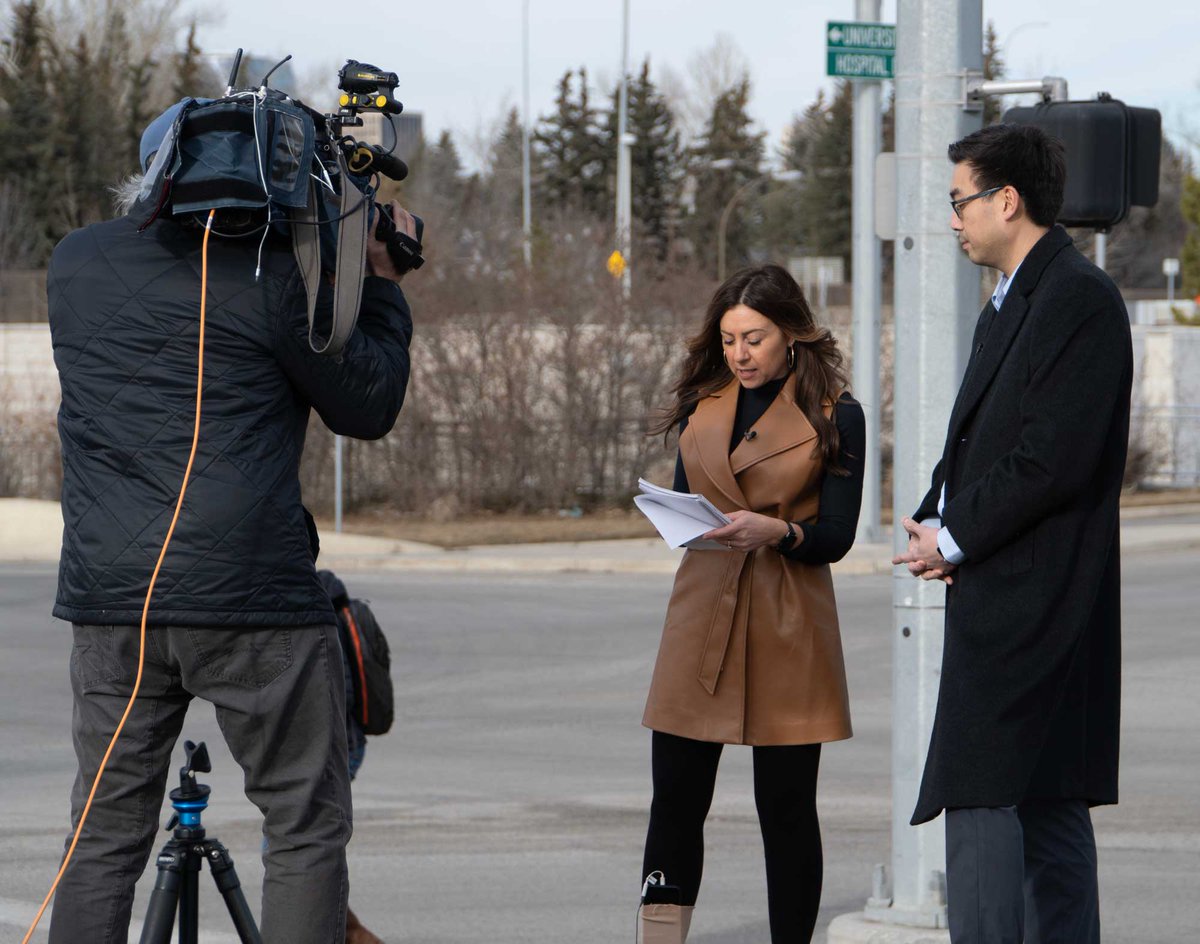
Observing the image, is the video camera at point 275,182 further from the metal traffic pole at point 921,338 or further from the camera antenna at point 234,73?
the metal traffic pole at point 921,338

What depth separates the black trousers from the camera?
154 inches

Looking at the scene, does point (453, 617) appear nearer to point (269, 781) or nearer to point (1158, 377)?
point (269, 781)

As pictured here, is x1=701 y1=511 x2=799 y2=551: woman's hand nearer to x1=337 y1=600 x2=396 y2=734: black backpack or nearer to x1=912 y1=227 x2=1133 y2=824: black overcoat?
x1=912 y1=227 x2=1133 y2=824: black overcoat

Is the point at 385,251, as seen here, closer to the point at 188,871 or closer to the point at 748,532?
the point at 748,532

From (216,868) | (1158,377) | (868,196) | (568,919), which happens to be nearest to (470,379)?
(868,196)

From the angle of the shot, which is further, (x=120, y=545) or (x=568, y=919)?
(x=568, y=919)

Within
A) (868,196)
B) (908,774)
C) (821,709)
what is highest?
(868,196)

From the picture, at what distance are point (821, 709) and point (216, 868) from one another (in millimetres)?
1599

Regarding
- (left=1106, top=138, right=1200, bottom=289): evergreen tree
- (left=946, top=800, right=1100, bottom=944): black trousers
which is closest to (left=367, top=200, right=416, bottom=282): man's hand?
(left=946, top=800, right=1100, bottom=944): black trousers

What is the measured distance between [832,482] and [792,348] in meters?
0.39

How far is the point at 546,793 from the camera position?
7.83 meters

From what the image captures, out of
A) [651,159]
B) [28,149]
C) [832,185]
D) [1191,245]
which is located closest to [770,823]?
[1191,245]

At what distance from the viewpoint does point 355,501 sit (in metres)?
23.0

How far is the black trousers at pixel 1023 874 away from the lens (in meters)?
3.90
